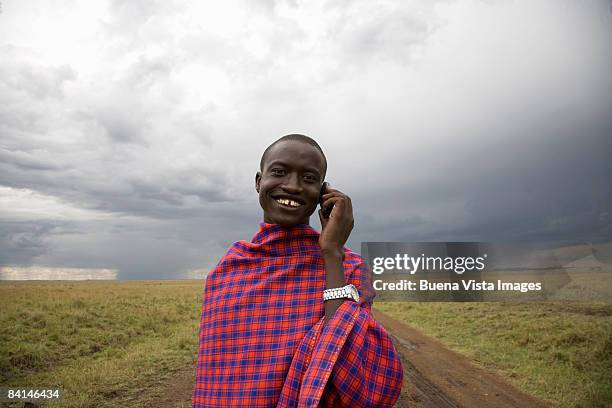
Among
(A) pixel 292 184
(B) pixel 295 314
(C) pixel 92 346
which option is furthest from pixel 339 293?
(C) pixel 92 346

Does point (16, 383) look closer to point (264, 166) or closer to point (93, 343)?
point (93, 343)

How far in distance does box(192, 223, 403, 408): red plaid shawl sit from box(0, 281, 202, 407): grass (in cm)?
877

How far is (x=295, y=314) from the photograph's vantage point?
2.58 m

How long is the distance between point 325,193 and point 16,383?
1347 cm

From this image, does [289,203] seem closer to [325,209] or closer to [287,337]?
[325,209]

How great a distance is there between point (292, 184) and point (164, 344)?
15884mm

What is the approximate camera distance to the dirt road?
1052cm

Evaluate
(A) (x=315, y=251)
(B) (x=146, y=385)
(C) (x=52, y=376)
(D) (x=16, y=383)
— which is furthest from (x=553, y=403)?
(D) (x=16, y=383)

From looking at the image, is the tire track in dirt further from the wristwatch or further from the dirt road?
the wristwatch

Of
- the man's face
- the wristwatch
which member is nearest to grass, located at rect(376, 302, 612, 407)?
the wristwatch

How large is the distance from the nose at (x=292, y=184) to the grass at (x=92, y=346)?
9298mm

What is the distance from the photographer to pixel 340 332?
92.5 inches

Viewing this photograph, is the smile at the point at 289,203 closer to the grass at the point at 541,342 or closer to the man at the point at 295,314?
the man at the point at 295,314

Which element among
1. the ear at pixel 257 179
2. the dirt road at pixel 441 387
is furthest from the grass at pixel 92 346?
the ear at pixel 257 179
